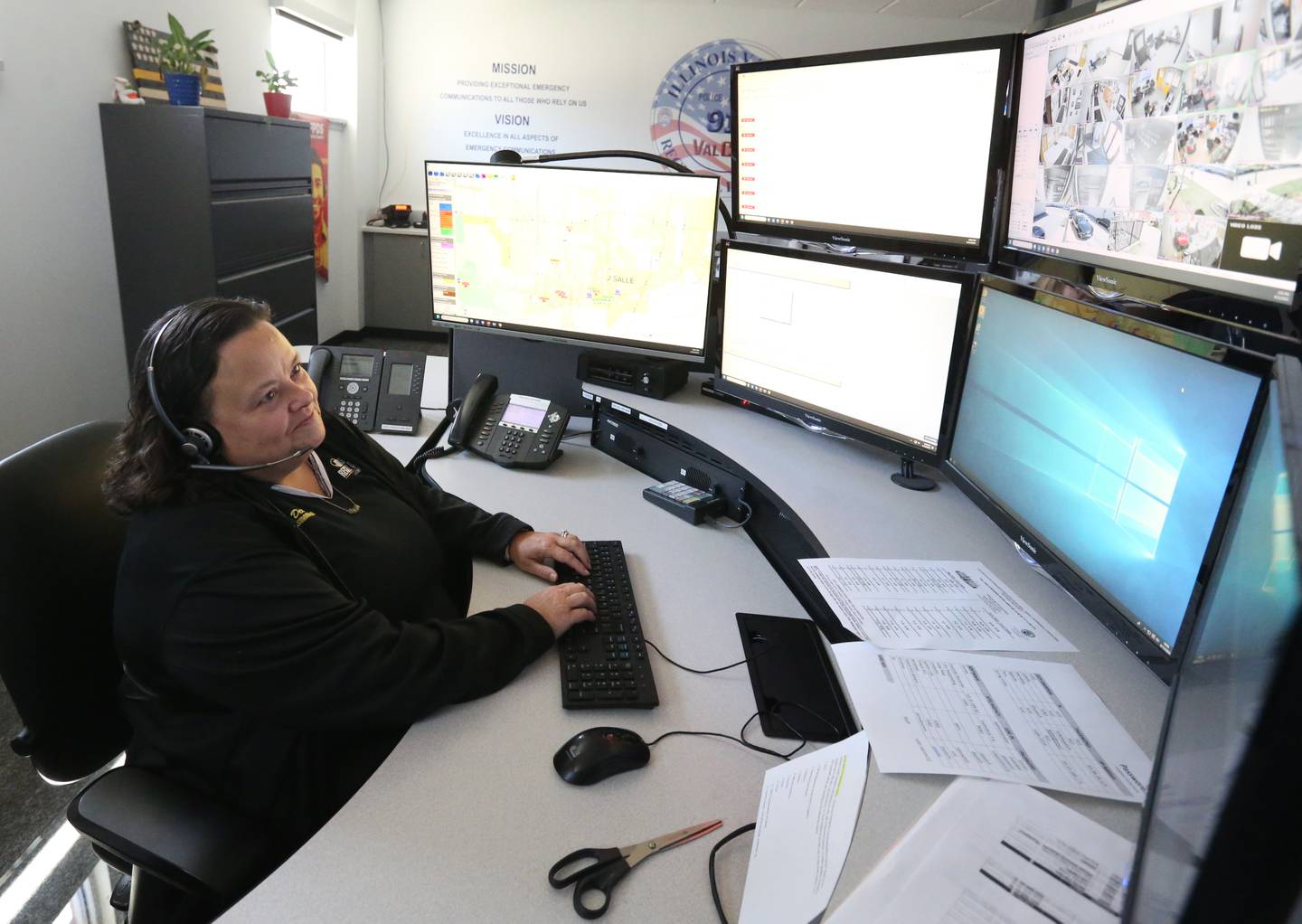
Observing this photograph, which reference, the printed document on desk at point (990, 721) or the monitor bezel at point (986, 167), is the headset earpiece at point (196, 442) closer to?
the printed document on desk at point (990, 721)

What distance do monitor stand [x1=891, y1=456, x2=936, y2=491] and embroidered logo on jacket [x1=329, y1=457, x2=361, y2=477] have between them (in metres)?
1.05

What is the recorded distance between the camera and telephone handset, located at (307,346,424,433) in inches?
81.2

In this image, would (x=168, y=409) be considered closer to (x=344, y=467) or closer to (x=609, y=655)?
(x=344, y=467)

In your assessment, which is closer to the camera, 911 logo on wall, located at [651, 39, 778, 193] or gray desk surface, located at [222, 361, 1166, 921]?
gray desk surface, located at [222, 361, 1166, 921]

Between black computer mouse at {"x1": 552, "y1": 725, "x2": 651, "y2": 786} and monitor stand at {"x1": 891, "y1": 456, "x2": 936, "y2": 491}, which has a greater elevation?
monitor stand at {"x1": 891, "y1": 456, "x2": 936, "y2": 491}

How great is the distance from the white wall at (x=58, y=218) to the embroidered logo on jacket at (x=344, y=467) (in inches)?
94.6

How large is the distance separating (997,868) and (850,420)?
1068mm

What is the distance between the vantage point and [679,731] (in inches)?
40.5

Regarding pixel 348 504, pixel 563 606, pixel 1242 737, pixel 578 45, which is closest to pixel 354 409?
pixel 348 504

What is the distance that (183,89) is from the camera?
3340mm

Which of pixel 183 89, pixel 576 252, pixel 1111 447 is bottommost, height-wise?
pixel 1111 447

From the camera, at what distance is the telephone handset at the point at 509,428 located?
74.4 inches

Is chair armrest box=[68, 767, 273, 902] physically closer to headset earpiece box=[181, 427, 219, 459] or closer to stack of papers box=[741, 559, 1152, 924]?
headset earpiece box=[181, 427, 219, 459]

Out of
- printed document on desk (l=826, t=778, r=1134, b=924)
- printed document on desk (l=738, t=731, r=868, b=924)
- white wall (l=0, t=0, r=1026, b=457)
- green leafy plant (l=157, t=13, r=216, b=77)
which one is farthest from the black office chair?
green leafy plant (l=157, t=13, r=216, b=77)
